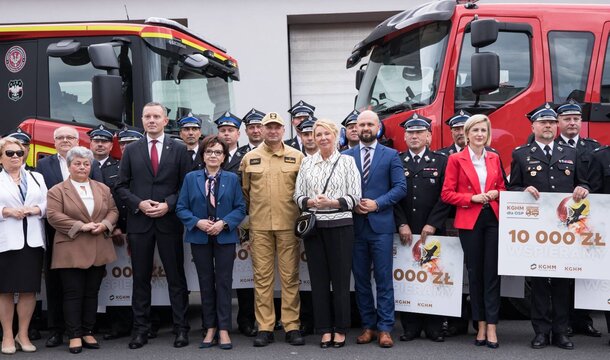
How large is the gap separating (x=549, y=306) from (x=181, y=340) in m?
3.14

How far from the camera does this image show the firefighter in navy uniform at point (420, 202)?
6945 millimetres

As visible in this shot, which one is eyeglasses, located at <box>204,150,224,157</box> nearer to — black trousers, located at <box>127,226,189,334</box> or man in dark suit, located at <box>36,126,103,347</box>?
black trousers, located at <box>127,226,189,334</box>

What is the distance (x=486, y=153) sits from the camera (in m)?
6.76

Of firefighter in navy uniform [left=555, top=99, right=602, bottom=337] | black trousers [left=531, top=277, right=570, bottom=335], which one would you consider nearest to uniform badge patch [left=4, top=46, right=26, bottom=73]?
firefighter in navy uniform [left=555, top=99, right=602, bottom=337]

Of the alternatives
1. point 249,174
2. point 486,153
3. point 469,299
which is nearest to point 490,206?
point 486,153

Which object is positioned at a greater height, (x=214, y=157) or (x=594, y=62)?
(x=594, y=62)

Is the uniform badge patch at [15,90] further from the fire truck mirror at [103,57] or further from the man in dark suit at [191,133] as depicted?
the man in dark suit at [191,133]

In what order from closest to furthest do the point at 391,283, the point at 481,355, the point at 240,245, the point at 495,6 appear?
the point at 481,355 → the point at 391,283 → the point at 240,245 → the point at 495,6

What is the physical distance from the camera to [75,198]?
22.6 ft

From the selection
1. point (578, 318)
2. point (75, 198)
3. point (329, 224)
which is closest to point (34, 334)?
point (75, 198)

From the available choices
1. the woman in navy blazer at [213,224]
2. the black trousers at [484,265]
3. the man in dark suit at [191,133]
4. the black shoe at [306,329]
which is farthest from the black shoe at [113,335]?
the black trousers at [484,265]

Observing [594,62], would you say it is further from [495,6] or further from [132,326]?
[132,326]

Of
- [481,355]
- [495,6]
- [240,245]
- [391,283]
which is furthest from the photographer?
[495,6]

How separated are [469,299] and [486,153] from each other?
1.38 meters
